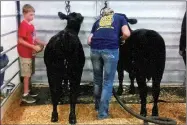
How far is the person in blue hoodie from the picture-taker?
3.18m

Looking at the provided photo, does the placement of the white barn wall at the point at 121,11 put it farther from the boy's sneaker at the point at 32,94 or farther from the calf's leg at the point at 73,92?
the calf's leg at the point at 73,92

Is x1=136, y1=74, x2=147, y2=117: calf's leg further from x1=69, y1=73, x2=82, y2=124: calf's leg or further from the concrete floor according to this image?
x1=69, y1=73, x2=82, y2=124: calf's leg

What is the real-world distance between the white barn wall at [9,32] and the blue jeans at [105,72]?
1183 millimetres

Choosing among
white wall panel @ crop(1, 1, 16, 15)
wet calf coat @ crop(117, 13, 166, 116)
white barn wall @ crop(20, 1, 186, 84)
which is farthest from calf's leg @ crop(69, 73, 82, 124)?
white barn wall @ crop(20, 1, 186, 84)

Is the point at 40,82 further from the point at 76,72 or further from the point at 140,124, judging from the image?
the point at 140,124

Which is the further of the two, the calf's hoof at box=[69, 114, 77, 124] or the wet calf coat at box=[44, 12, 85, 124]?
the calf's hoof at box=[69, 114, 77, 124]

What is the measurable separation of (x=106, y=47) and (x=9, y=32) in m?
1.47

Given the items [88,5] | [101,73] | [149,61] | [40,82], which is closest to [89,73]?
[40,82]

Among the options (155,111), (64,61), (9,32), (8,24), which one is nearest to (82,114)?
(64,61)

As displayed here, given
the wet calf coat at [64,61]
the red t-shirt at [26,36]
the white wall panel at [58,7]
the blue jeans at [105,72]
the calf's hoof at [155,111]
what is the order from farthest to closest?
the white wall panel at [58,7]
the red t-shirt at [26,36]
the calf's hoof at [155,111]
the blue jeans at [105,72]
the wet calf coat at [64,61]

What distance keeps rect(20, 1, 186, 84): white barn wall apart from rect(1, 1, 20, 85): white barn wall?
0.55 meters

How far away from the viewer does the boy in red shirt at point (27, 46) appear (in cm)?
374

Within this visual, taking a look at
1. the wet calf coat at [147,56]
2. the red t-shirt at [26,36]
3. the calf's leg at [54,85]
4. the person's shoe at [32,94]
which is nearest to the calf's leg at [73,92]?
the calf's leg at [54,85]

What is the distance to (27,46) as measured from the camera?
3.78m
